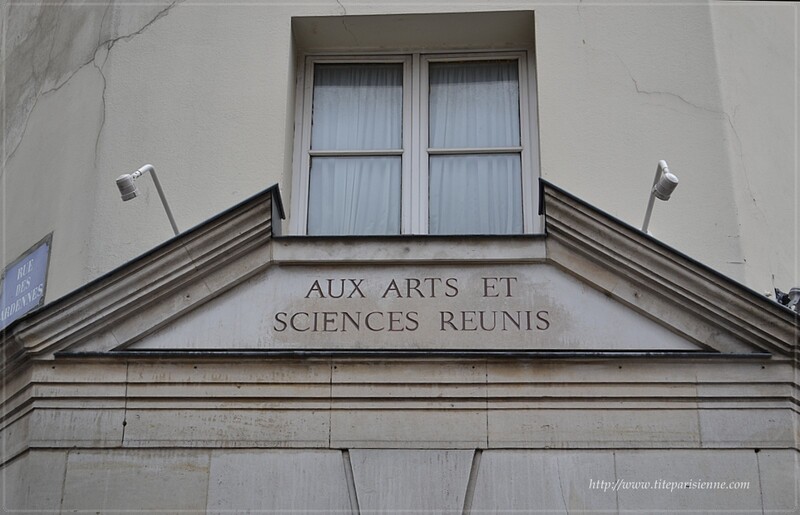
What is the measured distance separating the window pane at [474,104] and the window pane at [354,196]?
46cm

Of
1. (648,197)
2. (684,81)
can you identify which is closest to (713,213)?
(648,197)

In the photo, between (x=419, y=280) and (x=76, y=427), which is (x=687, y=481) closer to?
(x=419, y=280)

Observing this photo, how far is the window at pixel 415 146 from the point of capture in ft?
30.9

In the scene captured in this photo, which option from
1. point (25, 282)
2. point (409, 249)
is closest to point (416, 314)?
point (409, 249)

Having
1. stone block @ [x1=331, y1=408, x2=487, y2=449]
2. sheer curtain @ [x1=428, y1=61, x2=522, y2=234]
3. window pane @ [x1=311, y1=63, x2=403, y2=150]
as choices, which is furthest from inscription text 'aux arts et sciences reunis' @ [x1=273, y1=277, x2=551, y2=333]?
window pane @ [x1=311, y1=63, x2=403, y2=150]

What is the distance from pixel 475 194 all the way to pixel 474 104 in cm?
78

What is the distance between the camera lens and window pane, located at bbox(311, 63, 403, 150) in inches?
383

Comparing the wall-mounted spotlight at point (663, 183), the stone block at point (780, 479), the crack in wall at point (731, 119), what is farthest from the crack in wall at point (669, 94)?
the stone block at point (780, 479)

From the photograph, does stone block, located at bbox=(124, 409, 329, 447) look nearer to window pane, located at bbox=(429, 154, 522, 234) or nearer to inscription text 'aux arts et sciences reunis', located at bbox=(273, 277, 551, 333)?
inscription text 'aux arts et sciences reunis', located at bbox=(273, 277, 551, 333)

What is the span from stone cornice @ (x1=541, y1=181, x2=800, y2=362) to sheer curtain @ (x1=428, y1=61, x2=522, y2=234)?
1.37 m

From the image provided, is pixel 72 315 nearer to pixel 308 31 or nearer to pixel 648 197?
pixel 308 31

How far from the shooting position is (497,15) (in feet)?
31.9

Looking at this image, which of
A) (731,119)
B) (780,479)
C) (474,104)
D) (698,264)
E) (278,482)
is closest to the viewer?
(780,479)

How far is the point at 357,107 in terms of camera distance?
984cm
